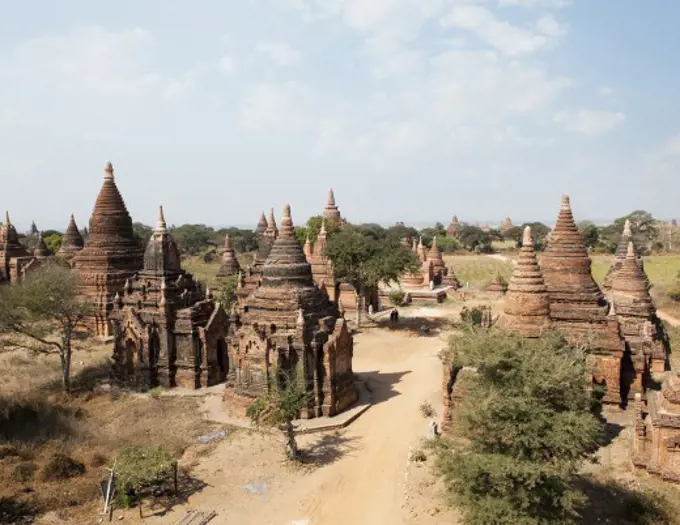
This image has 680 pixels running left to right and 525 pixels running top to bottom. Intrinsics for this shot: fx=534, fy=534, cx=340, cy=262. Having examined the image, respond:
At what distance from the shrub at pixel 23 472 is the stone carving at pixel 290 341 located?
7625mm

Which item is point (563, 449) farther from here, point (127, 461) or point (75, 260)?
point (75, 260)

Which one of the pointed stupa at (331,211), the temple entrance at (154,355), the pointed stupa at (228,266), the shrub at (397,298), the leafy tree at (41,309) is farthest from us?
the pointed stupa at (331,211)

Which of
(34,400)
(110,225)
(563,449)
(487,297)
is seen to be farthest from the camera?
(487,297)

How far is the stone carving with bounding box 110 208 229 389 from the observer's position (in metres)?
26.0

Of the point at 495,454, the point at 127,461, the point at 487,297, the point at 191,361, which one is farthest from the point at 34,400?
the point at 487,297

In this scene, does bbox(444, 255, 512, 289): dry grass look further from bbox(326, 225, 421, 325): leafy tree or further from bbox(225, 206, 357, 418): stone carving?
bbox(225, 206, 357, 418): stone carving

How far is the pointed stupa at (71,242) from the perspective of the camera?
50.0 m

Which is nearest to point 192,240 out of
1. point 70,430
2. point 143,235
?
point 143,235

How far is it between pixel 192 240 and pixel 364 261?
8921 centimetres

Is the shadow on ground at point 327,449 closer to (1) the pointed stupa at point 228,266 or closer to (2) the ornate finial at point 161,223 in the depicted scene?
(2) the ornate finial at point 161,223

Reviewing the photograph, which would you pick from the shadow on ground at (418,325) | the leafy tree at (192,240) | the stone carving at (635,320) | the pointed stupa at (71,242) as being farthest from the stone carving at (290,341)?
the leafy tree at (192,240)

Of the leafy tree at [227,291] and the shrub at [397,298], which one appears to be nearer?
the leafy tree at [227,291]

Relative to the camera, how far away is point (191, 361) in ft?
85.2

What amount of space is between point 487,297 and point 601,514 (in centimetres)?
4417
